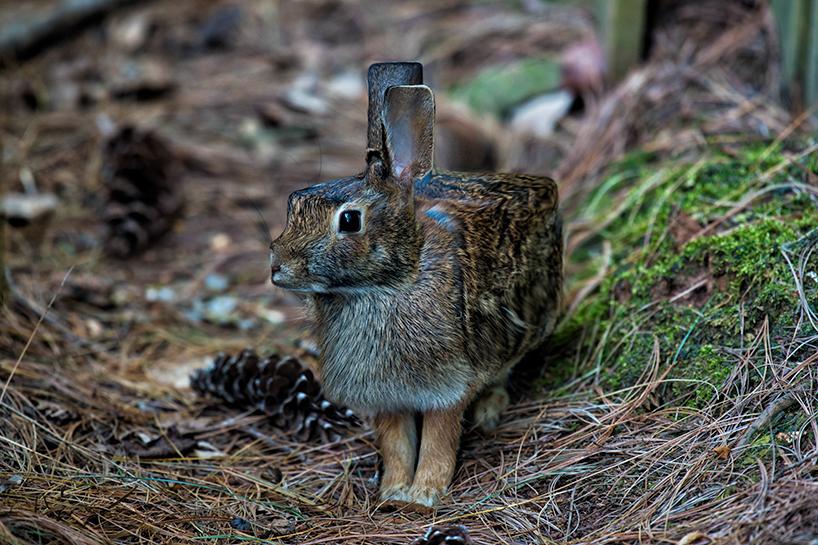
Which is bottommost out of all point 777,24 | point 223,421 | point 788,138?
point 223,421

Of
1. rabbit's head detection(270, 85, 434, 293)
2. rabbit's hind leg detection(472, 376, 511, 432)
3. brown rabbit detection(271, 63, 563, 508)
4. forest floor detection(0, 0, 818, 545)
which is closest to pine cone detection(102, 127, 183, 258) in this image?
forest floor detection(0, 0, 818, 545)

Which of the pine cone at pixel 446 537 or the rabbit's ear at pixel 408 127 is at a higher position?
the rabbit's ear at pixel 408 127

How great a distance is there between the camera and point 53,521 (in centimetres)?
270

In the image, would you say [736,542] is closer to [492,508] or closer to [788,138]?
[492,508]

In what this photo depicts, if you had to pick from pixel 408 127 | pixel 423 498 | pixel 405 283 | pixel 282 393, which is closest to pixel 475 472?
pixel 423 498

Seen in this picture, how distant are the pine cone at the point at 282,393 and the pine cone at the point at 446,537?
0.96 meters

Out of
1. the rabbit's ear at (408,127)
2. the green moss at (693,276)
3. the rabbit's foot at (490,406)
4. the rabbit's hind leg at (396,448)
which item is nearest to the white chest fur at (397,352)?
the rabbit's hind leg at (396,448)

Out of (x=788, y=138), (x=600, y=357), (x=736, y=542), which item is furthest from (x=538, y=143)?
(x=736, y=542)

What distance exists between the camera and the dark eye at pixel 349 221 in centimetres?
309

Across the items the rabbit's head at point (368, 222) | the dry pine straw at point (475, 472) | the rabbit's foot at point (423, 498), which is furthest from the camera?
the rabbit's foot at point (423, 498)

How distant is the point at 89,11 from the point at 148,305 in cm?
406

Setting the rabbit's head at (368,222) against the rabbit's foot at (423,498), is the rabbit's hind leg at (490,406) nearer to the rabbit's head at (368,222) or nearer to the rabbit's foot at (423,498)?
the rabbit's foot at (423,498)

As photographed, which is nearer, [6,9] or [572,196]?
[572,196]

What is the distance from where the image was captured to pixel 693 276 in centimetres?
362
